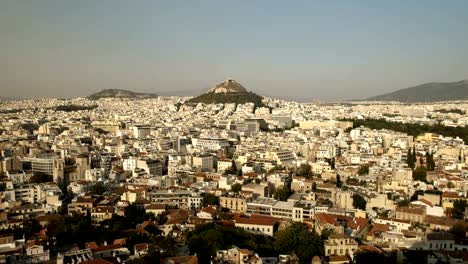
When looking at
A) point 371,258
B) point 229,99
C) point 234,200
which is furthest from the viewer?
point 229,99

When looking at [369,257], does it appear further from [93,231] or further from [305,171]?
[305,171]

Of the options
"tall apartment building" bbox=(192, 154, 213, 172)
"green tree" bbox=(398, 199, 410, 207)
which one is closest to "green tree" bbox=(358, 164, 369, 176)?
"green tree" bbox=(398, 199, 410, 207)

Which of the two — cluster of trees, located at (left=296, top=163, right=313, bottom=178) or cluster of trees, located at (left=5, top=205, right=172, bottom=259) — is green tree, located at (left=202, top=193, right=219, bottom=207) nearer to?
cluster of trees, located at (left=5, top=205, right=172, bottom=259)

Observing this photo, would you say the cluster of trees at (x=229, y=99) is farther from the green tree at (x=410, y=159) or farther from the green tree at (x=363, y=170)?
the green tree at (x=363, y=170)

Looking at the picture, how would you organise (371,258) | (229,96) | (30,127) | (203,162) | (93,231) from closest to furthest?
1. (371,258)
2. (93,231)
3. (203,162)
4. (30,127)
5. (229,96)

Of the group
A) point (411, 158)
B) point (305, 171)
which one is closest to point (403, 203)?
point (305, 171)

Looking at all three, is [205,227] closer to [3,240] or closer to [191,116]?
[3,240]

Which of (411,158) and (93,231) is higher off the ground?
(411,158)

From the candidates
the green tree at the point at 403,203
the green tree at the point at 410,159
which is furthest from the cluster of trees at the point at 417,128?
the green tree at the point at 403,203
